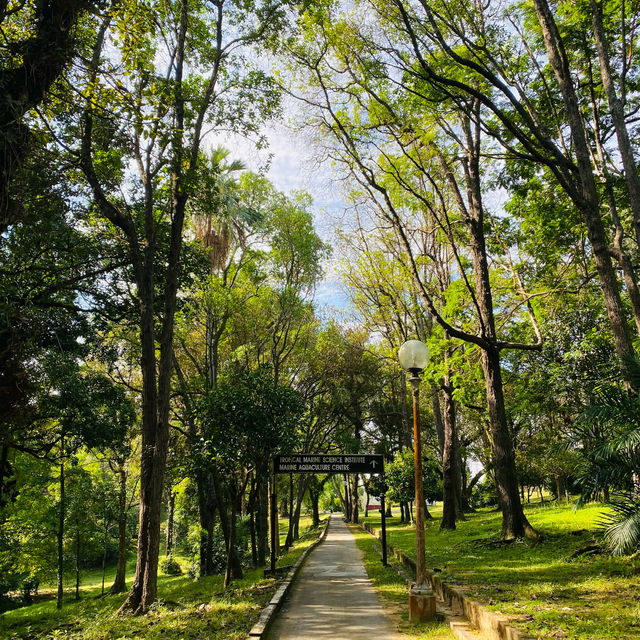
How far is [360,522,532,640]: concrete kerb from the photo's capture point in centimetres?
417

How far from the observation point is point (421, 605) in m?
5.93

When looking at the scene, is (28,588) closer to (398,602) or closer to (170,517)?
(170,517)

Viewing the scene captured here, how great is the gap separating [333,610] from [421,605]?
174cm

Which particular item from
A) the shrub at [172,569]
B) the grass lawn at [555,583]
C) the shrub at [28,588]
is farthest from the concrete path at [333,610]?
the shrub at [28,588]

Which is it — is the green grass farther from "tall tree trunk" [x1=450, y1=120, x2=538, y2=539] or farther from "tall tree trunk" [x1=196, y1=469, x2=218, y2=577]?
"tall tree trunk" [x1=196, y1=469, x2=218, y2=577]

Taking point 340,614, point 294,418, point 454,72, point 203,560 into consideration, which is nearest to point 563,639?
point 340,614

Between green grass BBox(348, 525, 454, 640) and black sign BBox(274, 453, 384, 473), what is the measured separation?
7.47 feet

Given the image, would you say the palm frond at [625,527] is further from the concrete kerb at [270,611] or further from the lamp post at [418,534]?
the concrete kerb at [270,611]

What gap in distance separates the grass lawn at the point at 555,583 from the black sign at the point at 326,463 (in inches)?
98.5

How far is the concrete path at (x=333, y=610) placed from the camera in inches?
Result: 226

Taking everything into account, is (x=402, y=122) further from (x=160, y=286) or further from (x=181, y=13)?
(x=160, y=286)

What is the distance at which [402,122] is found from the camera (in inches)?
408

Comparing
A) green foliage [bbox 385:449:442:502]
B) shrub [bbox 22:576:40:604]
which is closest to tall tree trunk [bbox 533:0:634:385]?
green foliage [bbox 385:449:442:502]

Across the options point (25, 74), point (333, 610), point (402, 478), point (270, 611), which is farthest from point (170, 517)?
point (25, 74)
